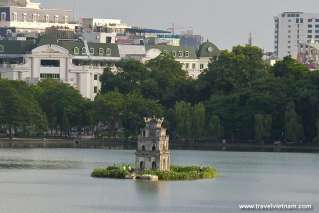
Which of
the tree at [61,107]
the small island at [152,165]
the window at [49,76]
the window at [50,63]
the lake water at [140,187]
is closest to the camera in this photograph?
the lake water at [140,187]

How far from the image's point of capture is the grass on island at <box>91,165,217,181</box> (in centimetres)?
10394

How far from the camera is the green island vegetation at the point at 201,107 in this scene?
156 meters

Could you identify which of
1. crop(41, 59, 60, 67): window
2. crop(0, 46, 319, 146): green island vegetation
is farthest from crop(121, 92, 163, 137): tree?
crop(41, 59, 60, 67): window

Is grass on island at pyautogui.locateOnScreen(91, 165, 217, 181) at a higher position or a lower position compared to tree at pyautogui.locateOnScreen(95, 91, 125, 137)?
lower

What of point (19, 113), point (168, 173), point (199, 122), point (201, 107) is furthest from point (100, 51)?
point (168, 173)

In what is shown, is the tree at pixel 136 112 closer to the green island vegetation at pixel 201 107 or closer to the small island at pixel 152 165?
the green island vegetation at pixel 201 107

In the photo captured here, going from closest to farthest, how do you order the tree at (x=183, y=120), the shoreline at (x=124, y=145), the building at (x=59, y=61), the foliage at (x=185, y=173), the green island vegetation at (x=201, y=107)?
1. the foliage at (x=185, y=173)
2. the shoreline at (x=124, y=145)
3. the green island vegetation at (x=201, y=107)
4. the tree at (x=183, y=120)
5. the building at (x=59, y=61)

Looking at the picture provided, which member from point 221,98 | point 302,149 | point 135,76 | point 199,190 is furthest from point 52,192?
point 135,76

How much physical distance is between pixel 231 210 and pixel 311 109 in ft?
230

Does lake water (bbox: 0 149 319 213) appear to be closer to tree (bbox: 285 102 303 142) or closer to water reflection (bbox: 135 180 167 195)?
water reflection (bbox: 135 180 167 195)

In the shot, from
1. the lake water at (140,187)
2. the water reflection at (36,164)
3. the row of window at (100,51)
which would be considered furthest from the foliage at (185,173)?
the row of window at (100,51)

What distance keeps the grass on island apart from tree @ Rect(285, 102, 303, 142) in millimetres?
43352

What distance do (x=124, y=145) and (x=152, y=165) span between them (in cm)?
4862

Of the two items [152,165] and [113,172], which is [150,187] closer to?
[113,172]
